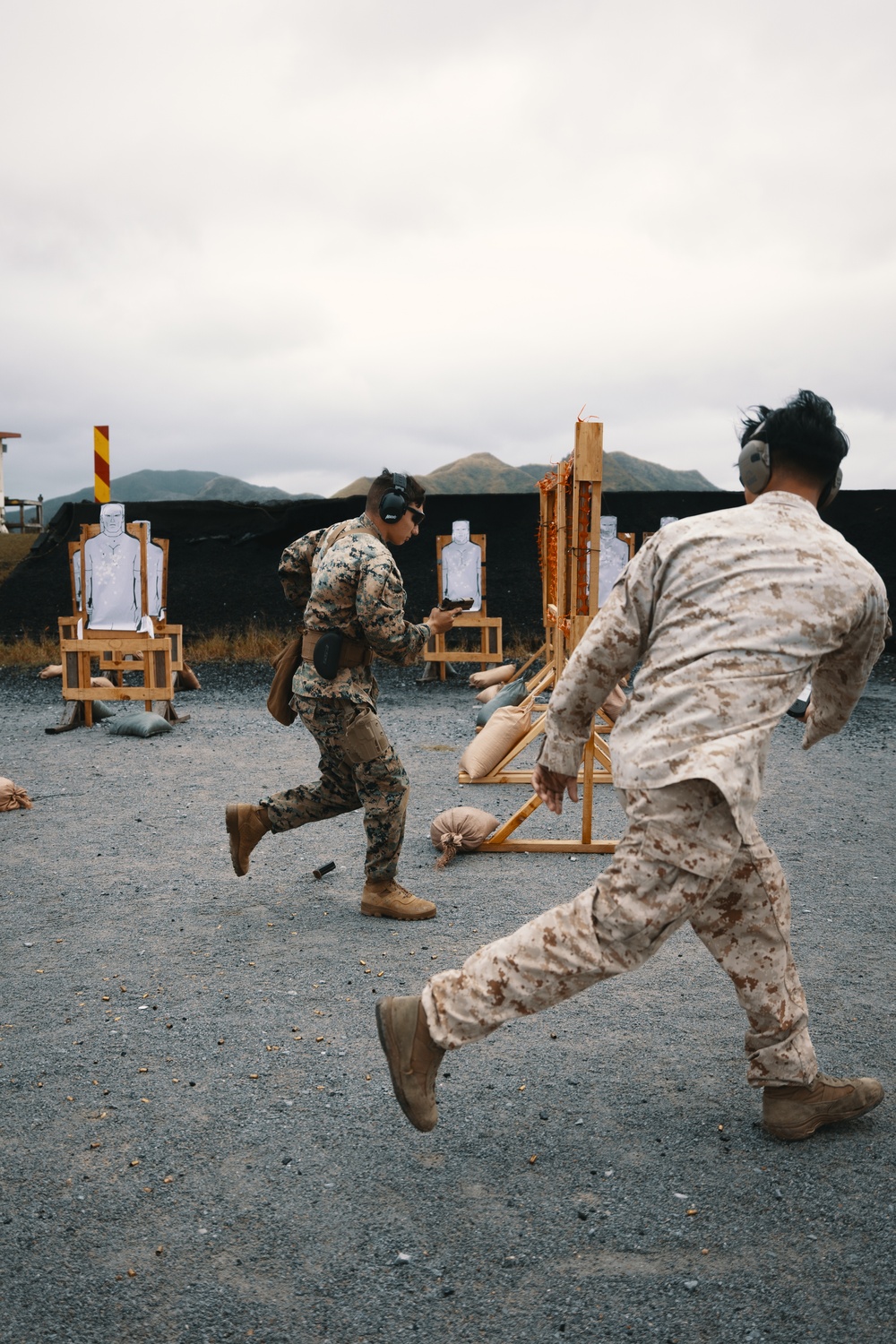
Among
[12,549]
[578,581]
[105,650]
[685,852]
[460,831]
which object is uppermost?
[12,549]

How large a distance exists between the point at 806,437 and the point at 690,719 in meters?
0.73

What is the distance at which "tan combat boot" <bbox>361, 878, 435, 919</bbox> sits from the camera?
4.06 meters

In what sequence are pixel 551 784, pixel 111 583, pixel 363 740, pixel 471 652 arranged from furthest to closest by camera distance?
pixel 471 652, pixel 111 583, pixel 363 740, pixel 551 784

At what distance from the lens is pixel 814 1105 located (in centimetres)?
248

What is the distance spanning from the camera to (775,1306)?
6.36ft

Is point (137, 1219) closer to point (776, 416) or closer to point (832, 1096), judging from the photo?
point (832, 1096)

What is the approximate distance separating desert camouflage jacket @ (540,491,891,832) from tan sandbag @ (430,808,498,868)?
106 inches

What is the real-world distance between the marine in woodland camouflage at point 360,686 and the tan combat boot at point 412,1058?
161 centimetres

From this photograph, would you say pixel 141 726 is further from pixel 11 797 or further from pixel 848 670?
pixel 848 670

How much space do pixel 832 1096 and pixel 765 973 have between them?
42 cm

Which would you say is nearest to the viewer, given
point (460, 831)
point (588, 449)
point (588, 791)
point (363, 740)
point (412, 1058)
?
point (412, 1058)

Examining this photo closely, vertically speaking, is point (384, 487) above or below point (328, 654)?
above

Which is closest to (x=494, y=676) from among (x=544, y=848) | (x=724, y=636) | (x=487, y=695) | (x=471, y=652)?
(x=471, y=652)

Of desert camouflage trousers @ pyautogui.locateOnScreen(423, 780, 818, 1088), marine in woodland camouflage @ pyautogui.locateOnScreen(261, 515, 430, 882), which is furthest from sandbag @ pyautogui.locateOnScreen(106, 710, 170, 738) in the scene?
desert camouflage trousers @ pyautogui.locateOnScreen(423, 780, 818, 1088)
